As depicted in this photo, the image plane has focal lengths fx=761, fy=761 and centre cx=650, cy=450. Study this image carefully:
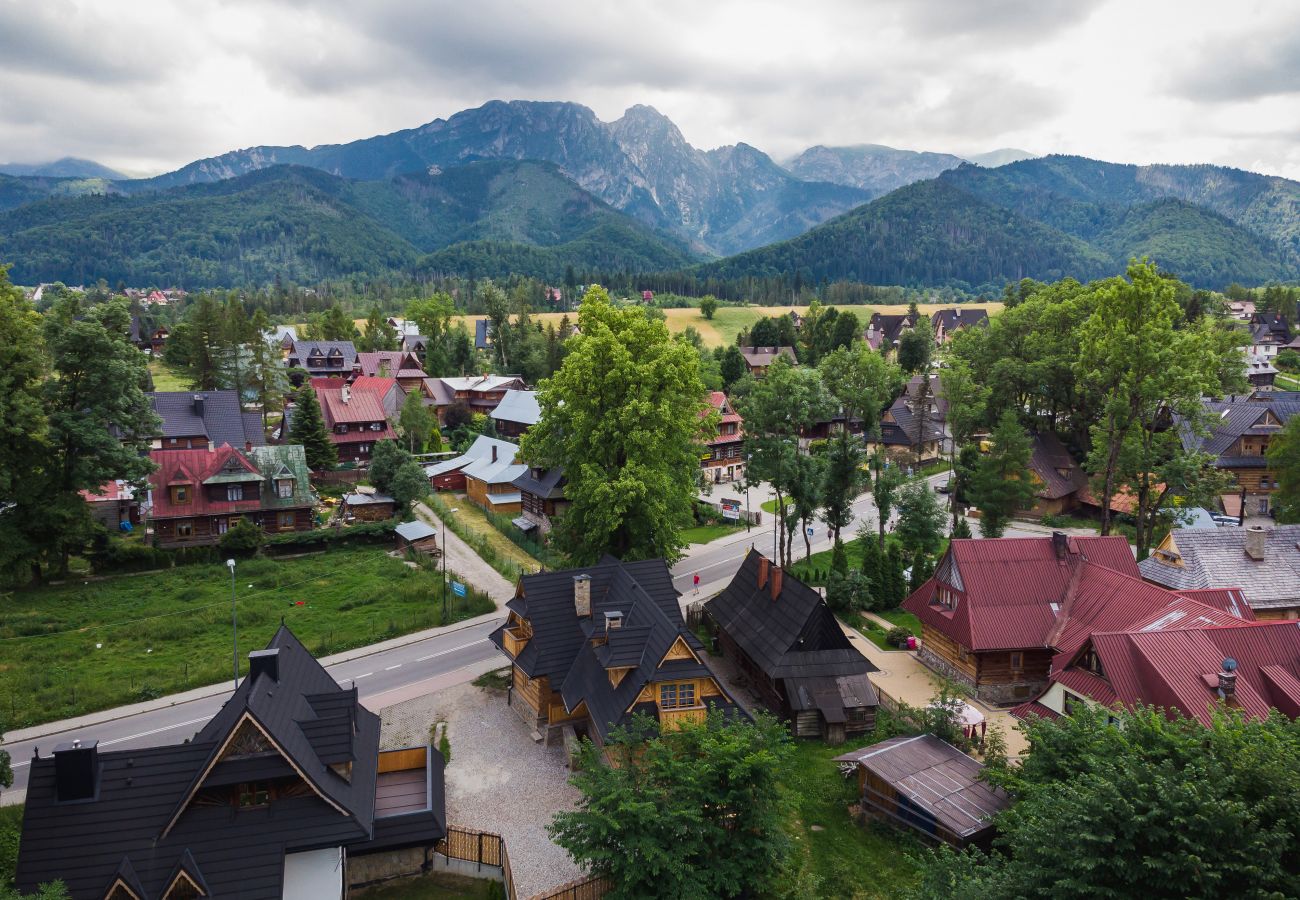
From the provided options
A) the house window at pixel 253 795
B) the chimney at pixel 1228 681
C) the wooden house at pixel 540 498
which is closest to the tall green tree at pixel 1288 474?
the chimney at pixel 1228 681

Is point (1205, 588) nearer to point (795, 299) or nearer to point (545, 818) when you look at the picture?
point (545, 818)

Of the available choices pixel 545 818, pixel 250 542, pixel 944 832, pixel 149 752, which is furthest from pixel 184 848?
pixel 250 542

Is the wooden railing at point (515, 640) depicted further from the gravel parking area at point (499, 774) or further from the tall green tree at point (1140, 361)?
the tall green tree at point (1140, 361)

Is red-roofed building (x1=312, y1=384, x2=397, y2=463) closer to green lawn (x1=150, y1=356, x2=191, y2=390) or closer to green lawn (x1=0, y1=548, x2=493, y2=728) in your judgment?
green lawn (x1=0, y1=548, x2=493, y2=728)

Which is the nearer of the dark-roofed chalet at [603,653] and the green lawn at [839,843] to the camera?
the green lawn at [839,843]

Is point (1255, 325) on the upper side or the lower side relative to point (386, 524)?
upper

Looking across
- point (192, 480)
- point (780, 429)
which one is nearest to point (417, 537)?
point (192, 480)

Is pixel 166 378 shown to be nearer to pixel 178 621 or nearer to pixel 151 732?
pixel 178 621
